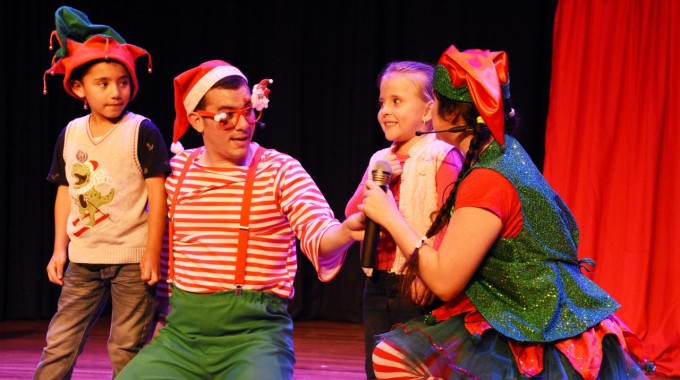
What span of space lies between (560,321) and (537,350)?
0.10 meters

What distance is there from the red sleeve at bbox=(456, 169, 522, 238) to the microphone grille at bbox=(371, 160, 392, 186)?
244 mm

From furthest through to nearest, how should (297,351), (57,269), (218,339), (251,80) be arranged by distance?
1. (251,80)
2. (297,351)
3. (57,269)
4. (218,339)

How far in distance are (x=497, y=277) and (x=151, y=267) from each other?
1.22 metres

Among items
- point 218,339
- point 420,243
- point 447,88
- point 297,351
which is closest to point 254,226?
point 218,339

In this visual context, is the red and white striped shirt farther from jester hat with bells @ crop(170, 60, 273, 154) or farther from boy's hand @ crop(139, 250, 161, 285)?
jester hat with bells @ crop(170, 60, 273, 154)

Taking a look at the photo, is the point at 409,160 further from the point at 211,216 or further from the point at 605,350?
the point at 605,350

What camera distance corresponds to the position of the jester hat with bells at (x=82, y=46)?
2.72 meters

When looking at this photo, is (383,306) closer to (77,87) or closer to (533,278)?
(533,278)

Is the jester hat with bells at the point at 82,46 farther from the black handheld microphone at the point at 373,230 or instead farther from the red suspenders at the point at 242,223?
the black handheld microphone at the point at 373,230

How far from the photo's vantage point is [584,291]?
2.08 metres

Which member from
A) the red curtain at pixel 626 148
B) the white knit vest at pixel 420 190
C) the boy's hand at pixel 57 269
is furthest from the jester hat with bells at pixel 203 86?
the red curtain at pixel 626 148

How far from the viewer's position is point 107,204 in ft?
8.93

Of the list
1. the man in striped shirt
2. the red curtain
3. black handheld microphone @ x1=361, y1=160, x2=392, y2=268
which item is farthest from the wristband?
the red curtain

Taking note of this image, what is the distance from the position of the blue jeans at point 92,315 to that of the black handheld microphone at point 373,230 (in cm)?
98
